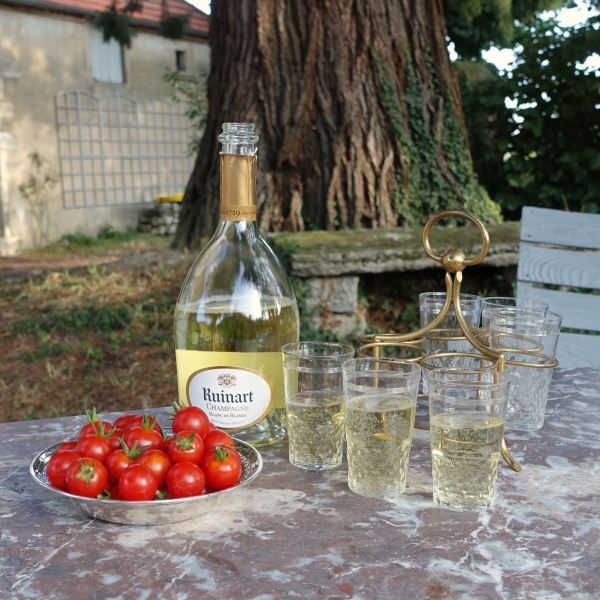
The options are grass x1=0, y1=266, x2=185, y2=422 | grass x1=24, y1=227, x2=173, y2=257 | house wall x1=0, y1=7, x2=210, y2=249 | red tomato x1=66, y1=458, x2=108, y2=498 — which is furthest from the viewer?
house wall x1=0, y1=7, x2=210, y2=249

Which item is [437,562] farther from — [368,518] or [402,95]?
[402,95]

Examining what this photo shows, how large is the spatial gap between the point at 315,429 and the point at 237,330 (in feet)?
0.85

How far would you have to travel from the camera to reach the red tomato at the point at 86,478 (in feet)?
3.15

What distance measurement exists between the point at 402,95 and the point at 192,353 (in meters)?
3.52

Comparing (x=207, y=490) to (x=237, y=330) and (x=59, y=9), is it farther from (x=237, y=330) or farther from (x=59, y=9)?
(x=59, y=9)

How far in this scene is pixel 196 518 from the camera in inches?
40.3

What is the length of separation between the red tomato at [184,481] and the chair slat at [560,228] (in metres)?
1.77

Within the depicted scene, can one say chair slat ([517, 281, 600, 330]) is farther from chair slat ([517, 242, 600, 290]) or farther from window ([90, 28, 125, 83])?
window ([90, 28, 125, 83])

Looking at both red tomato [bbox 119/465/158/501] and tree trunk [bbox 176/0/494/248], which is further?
tree trunk [bbox 176/0/494/248]

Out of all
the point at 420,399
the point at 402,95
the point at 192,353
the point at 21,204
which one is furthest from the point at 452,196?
the point at 21,204

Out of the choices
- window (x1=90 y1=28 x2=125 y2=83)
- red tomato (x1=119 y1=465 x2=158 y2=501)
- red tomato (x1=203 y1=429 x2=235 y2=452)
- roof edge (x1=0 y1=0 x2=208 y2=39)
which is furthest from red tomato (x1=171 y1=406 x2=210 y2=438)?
window (x1=90 y1=28 x2=125 y2=83)

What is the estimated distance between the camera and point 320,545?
948mm

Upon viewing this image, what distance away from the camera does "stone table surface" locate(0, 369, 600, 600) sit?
0.86 meters

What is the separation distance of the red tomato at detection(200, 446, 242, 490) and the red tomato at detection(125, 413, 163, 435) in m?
0.10
